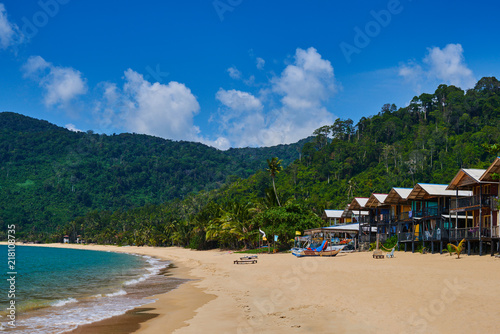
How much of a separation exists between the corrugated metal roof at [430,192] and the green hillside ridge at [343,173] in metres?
13.5

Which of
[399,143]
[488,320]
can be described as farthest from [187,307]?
[399,143]

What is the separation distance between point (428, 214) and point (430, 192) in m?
2.82

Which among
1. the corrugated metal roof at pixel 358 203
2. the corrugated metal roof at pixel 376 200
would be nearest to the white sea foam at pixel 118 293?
the corrugated metal roof at pixel 376 200

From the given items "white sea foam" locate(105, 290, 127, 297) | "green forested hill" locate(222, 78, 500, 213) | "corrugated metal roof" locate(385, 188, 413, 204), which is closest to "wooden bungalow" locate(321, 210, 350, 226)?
"green forested hill" locate(222, 78, 500, 213)

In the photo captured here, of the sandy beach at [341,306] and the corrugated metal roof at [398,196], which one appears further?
the corrugated metal roof at [398,196]

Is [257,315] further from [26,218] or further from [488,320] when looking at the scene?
[26,218]

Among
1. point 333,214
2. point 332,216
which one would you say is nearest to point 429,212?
point 332,216

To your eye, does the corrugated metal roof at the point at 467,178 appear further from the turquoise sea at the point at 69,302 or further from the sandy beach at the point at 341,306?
the turquoise sea at the point at 69,302

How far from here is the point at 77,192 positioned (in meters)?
194

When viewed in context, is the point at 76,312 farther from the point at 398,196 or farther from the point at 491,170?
the point at 398,196

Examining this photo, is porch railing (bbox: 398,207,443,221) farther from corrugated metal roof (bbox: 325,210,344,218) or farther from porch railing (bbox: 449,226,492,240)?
corrugated metal roof (bbox: 325,210,344,218)

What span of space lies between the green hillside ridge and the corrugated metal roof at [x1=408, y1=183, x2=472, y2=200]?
13464 millimetres

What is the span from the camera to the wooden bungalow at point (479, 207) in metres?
29.5

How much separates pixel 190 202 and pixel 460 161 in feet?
226
